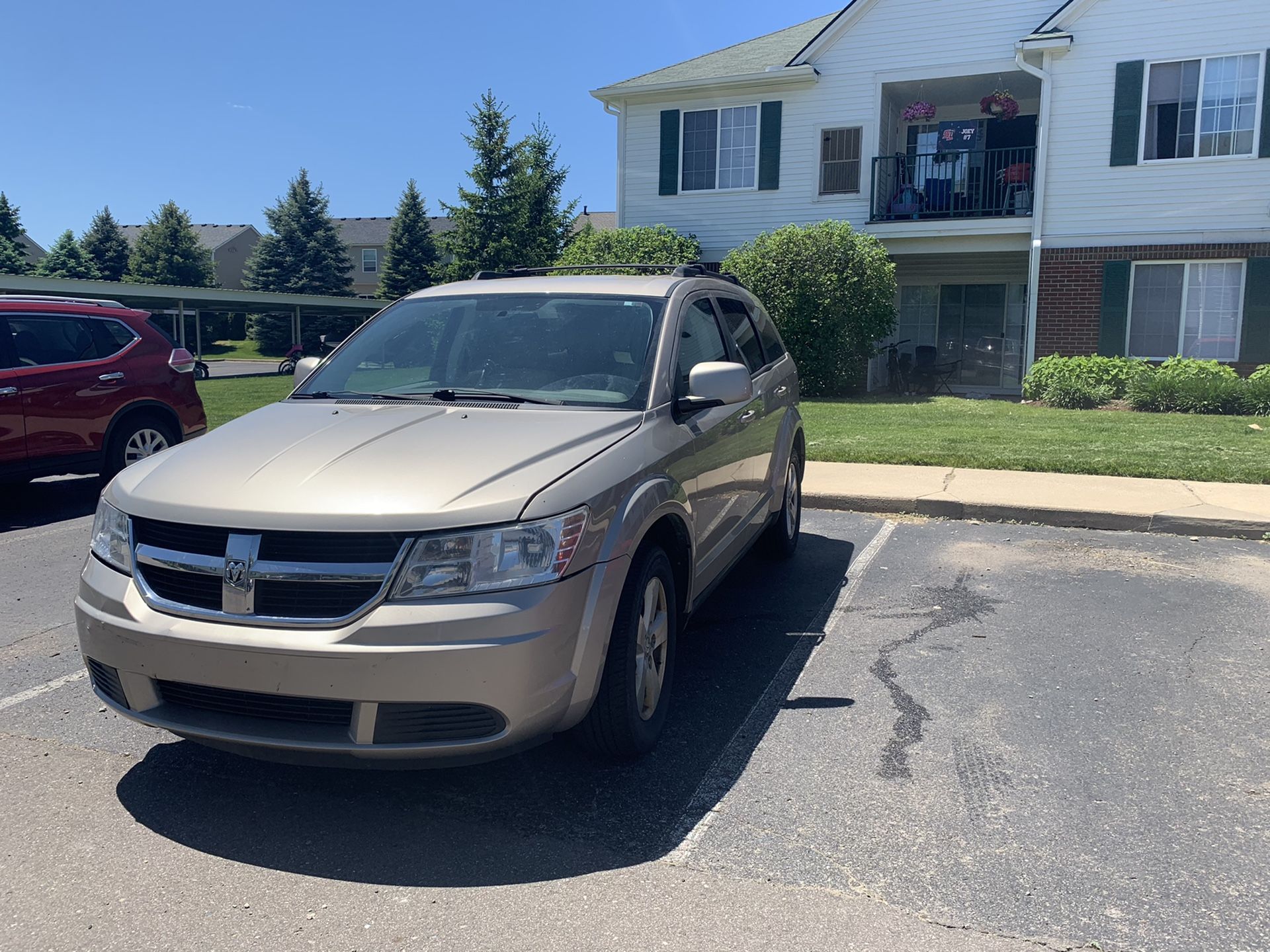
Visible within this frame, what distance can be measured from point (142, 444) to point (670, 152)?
1357 centimetres

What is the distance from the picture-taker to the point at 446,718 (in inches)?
117

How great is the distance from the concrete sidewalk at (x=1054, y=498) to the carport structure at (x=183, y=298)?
1555 cm

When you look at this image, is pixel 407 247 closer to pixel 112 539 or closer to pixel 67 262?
pixel 67 262

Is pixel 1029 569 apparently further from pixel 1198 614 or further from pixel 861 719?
pixel 861 719

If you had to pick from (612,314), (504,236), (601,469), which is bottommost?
(601,469)

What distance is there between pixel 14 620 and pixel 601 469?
3849 mm

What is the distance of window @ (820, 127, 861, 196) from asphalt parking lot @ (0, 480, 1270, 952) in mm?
15359

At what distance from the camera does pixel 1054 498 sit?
8.13m

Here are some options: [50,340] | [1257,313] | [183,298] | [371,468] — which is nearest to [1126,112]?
[1257,313]

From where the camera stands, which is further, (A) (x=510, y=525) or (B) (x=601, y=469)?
(B) (x=601, y=469)

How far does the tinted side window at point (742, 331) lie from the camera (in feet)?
18.2

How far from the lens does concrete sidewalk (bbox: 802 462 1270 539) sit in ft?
24.6

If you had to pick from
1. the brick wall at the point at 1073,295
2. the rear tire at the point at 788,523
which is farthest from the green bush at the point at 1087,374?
the rear tire at the point at 788,523

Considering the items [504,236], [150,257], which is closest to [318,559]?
[504,236]
